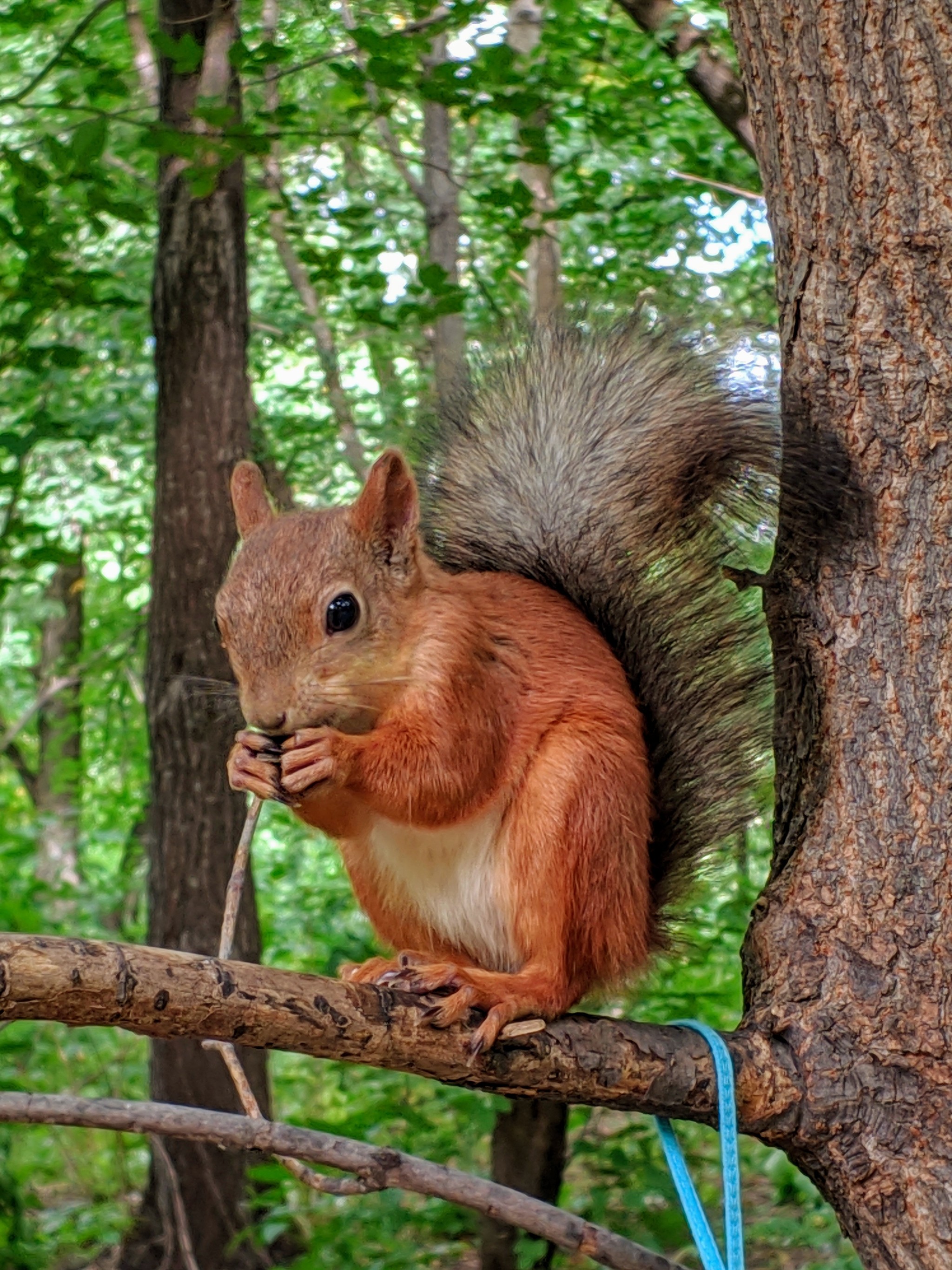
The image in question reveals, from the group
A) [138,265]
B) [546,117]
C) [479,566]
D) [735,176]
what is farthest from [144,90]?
[479,566]

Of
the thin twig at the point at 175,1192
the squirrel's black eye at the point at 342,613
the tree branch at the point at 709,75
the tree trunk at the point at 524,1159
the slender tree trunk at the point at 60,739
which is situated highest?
the tree branch at the point at 709,75

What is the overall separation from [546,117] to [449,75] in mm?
780

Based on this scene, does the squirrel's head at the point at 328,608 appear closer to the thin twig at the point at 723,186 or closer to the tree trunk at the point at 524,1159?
the thin twig at the point at 723,186

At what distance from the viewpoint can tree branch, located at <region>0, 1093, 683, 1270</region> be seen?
1.29 meters

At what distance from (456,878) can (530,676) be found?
0.81 feet

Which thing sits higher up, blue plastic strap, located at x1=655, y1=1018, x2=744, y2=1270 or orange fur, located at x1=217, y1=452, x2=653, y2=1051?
orange fur, located at x1=217, y1=452, x2=653, y2=1051

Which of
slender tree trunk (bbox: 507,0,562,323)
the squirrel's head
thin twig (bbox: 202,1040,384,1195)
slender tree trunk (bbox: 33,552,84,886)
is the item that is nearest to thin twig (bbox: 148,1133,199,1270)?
slender tree trunk (bbox: 33,552,84,886)

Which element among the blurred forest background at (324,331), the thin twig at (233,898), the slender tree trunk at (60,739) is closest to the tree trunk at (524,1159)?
the blurred forest background at (324,331)

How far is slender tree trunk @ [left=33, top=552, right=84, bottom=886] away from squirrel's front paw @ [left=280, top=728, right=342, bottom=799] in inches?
125

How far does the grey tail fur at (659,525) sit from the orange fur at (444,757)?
82 millimetres

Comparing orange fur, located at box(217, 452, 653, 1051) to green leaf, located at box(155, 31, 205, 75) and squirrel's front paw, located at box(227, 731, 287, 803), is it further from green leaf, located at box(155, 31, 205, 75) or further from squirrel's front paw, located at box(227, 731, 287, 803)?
green leaf, located at box(155, 31, 205, 75)

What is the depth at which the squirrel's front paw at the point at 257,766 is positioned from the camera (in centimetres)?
134

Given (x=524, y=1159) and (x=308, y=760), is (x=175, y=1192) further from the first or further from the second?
(x=308, y=760)

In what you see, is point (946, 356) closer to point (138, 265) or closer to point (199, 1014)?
point (199, 1014)
